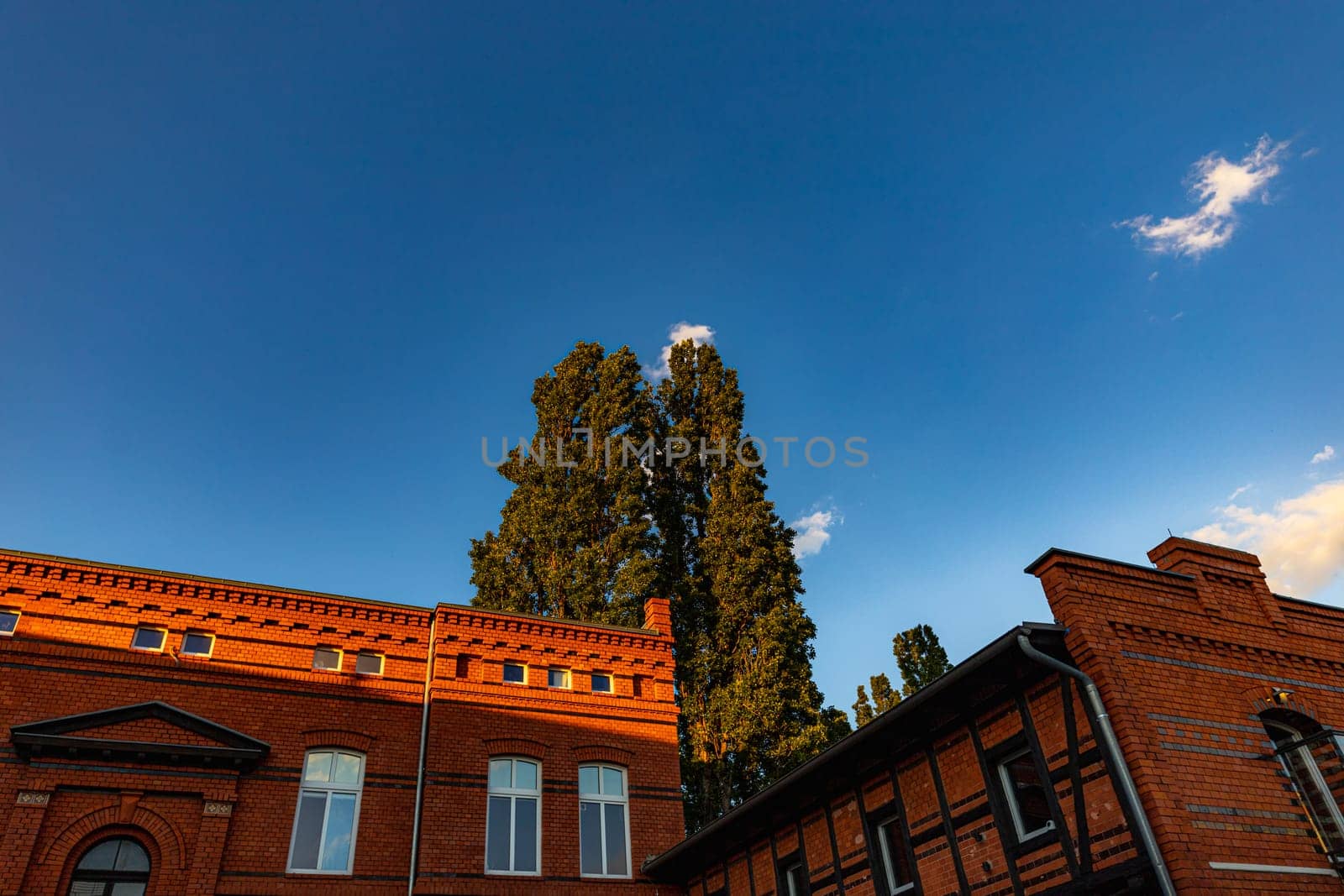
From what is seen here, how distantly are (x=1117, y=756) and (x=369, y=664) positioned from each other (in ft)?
48.6

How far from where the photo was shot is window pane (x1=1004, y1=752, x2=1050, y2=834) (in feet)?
35.6

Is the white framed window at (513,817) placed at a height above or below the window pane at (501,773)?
below

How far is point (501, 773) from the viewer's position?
61.6 feet

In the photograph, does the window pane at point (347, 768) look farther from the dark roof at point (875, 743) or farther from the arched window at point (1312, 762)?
the arched window at point (1312, 762)

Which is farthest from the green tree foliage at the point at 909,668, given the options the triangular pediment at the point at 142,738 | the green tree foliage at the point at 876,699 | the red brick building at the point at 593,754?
the triangular pediment at the point at 142,738

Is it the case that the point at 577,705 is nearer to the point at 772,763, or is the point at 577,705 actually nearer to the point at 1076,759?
the point at 772,763

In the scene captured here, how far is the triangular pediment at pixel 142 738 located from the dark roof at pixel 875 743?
28.5ft

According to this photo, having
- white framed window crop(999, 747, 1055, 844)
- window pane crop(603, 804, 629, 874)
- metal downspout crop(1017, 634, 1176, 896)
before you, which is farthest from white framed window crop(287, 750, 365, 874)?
metal downspout crop(1017, 634, 1176, 896)

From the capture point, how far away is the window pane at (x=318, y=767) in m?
17.4

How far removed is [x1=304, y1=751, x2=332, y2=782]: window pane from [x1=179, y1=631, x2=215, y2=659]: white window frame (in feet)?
9.37

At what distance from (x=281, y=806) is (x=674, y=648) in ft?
42.1

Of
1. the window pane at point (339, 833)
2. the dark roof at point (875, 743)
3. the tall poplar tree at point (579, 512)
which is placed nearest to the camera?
the dark roof at point (875, 743)

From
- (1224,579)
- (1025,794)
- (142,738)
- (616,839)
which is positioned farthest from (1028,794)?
(142,738)

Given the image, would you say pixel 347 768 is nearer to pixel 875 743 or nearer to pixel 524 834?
→ pixel 524 834
